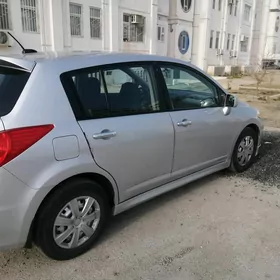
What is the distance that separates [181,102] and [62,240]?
1876 mm

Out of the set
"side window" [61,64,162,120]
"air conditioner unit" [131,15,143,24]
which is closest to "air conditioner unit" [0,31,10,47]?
"air conditioner unit" [131,15,143,24]

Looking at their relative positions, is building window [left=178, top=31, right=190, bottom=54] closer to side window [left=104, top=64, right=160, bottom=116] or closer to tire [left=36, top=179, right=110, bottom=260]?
side window [left=104, top=64, right=160, bottom=116]

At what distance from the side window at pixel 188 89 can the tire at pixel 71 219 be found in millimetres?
1306

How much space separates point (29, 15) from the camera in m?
11.9

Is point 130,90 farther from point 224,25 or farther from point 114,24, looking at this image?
point 224,25

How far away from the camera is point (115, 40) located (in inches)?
624

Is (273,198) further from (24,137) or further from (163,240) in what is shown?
(24,137)

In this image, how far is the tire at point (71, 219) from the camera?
237 cm

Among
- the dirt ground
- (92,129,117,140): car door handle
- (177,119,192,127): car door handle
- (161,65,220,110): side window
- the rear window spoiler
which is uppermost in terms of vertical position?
the rear window spoiler

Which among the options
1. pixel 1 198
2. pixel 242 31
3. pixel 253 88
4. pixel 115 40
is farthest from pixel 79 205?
pixel 242 31

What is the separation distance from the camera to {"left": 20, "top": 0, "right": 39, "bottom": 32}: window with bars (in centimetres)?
1169

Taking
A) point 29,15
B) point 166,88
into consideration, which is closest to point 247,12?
point 29,15

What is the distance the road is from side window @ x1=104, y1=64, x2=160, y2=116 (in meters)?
1.20

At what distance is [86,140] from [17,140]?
0.52 meters
